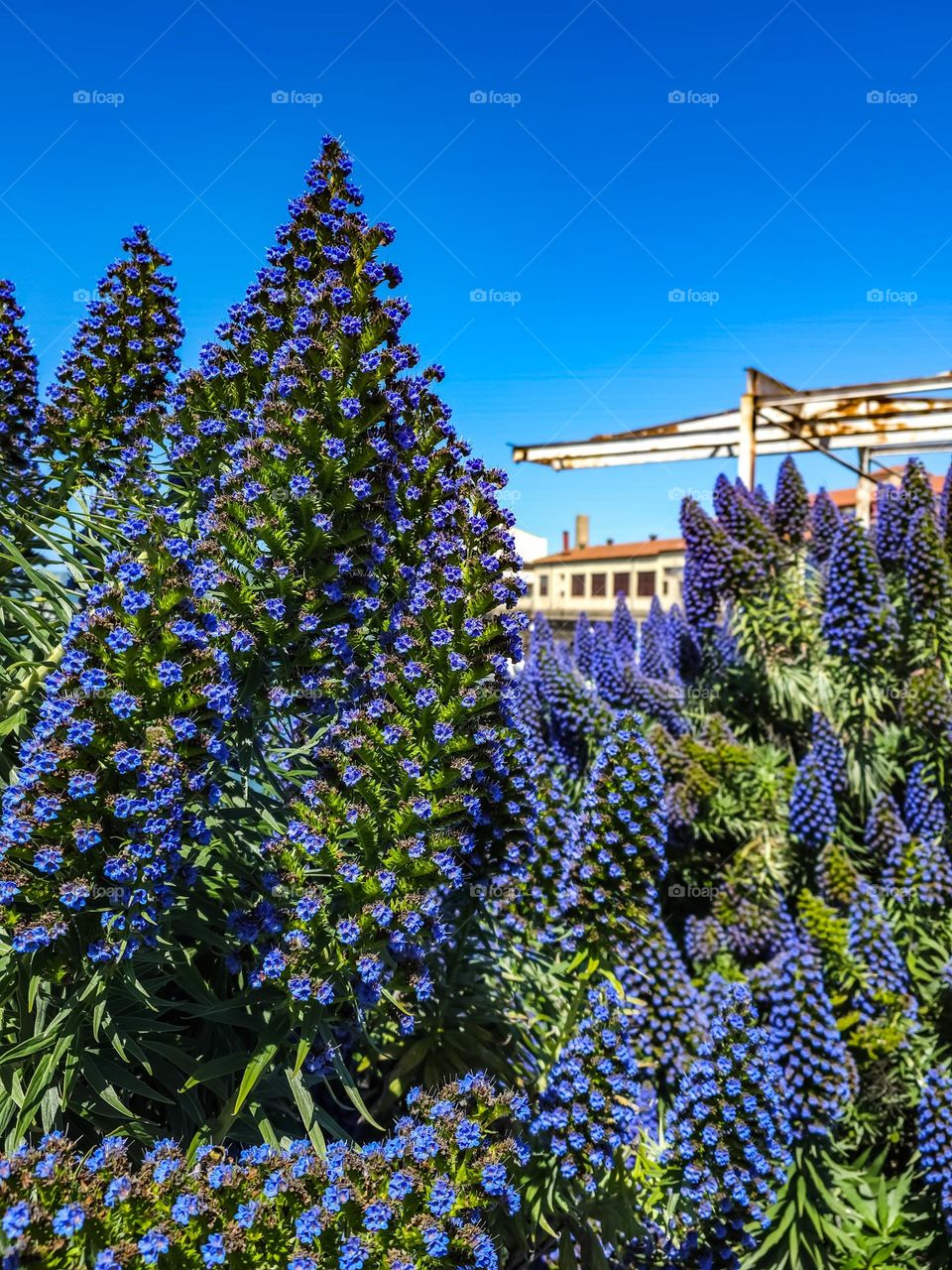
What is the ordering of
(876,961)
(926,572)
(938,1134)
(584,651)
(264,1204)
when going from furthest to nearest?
(584,651)
(926,572)
(876,961)
(938,1134)
(264,1204)

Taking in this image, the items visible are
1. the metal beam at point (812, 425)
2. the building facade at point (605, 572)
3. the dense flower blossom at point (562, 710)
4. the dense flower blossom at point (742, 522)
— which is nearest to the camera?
the dense flower blossom at point (562, 710)

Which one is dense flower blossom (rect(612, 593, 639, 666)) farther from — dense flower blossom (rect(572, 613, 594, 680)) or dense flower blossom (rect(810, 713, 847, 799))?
dense flower blossom (rect(810, 713, 847, 799))

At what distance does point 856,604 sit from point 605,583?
46.3 m

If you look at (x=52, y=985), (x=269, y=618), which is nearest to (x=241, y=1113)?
(x=52, y=985)

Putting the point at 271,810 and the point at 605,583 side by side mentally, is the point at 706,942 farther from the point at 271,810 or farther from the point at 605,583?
the point at 605,583

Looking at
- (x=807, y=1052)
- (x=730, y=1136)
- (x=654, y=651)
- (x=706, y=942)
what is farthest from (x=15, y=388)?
(x=654, y=651)

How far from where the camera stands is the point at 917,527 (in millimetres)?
9000

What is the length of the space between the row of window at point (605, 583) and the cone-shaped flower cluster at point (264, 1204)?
163 ft

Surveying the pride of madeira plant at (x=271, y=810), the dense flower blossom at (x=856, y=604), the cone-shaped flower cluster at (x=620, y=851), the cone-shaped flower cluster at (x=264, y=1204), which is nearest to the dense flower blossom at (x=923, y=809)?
the dense flower blossom at (x=856, y=604)

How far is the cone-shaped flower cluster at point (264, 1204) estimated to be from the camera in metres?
2.19

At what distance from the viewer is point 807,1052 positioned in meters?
5.77

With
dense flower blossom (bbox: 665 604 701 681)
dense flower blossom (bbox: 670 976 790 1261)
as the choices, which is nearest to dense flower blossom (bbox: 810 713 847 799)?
dense flower blossom (bbox: 665 604 701 681)

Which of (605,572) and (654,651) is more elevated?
(605,572)

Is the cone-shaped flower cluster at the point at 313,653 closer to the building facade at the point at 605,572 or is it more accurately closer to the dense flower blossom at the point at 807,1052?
the dense flower blossom at the point at 807,1052
